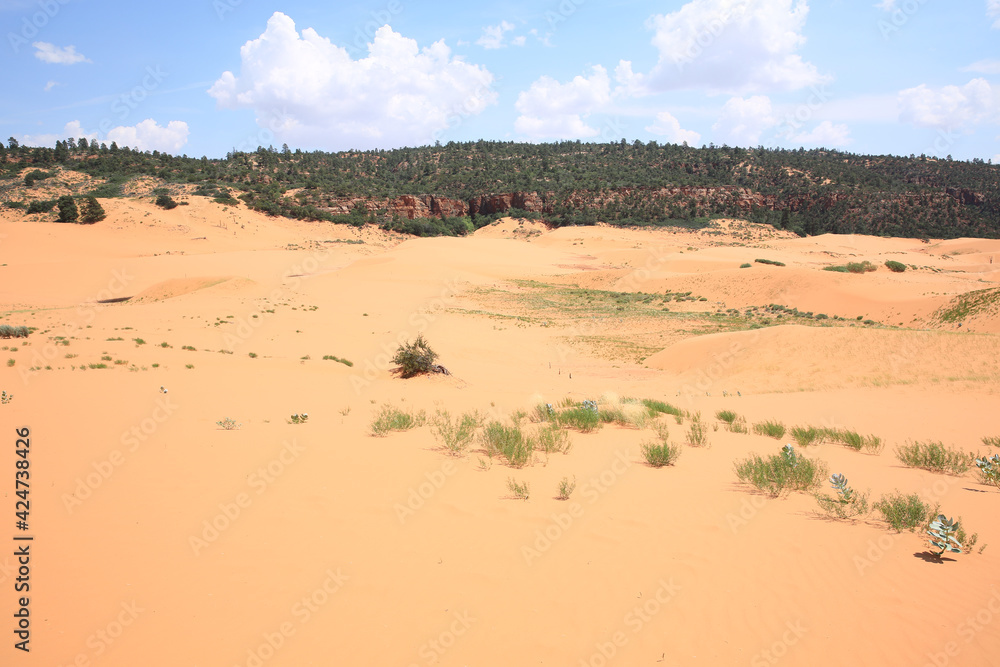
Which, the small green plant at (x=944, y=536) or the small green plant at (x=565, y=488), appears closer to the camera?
the small green plant at (x=944, y=536)

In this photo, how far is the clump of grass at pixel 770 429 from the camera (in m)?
8.99

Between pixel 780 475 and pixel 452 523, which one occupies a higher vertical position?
pixel 780 475

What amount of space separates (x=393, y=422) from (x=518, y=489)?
3.09 meters

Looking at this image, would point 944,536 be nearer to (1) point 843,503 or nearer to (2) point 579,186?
(1) point 843,503

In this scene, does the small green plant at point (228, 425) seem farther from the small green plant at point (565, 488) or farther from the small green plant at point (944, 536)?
the small green plant at point (944, 536)

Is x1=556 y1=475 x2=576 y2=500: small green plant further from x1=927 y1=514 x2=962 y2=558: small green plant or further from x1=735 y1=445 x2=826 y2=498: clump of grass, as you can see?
x1=927 y1=514 x2=962 y2=558: small green plant

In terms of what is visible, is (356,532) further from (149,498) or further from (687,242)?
(687,242)

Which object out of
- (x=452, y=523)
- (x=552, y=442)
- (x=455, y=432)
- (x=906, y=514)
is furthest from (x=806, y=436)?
(x=452, y=523)

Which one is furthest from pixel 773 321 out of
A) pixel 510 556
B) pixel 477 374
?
pixel 510 556

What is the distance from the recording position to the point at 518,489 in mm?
5723

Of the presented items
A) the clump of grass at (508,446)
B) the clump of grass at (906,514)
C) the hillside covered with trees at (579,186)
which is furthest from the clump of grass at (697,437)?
the hillside covered with trees at (579,186)

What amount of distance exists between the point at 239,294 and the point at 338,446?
82.1ft

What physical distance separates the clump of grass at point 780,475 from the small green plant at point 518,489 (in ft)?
8.37

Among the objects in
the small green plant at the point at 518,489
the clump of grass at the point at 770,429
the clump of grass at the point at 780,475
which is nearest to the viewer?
→ the small green plant at the point at 518,489
